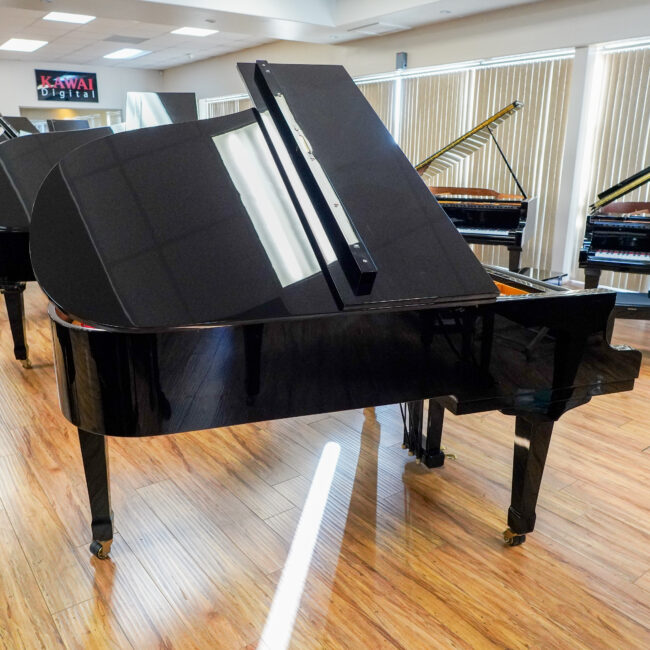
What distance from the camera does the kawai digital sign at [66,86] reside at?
1089 cm

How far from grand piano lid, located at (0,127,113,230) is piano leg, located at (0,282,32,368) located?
1.21ft

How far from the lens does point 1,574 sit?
175cm

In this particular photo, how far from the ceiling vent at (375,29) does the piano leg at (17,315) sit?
189 inches

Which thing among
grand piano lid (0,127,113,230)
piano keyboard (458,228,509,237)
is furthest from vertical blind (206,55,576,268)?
grand piano lid (0,127,113,230)

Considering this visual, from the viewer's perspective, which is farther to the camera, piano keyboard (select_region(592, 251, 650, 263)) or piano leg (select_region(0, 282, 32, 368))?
piano keyboard (select_region(592, 251, 650, 263))

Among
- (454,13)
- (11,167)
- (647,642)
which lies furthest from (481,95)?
(647,642)

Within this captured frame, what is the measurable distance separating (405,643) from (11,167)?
305 cm

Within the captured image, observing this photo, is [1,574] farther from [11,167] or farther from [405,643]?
[11,167]

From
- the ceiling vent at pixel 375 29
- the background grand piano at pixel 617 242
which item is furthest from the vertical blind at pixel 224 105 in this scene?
the background grand piano at pixel 617 242

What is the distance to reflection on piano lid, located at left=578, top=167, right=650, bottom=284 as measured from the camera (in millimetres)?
3721

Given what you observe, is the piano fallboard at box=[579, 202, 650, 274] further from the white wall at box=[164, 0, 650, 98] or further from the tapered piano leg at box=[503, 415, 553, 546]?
the tapered piano leg at box=[503, 415, 553, 546]

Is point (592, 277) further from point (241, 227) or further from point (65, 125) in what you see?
point (65, 125)

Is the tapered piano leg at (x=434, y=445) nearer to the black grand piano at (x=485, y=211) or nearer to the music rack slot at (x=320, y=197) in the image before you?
the music rack slot at (x=320, y=197)

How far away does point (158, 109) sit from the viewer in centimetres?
513
